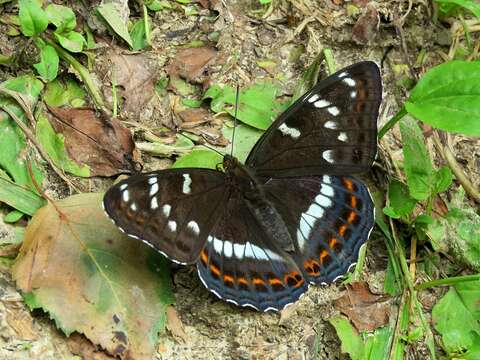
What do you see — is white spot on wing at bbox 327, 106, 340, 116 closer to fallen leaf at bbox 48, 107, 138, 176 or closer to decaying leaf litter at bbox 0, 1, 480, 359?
decaying leaf litter at bbox 0, 1, 480, 359

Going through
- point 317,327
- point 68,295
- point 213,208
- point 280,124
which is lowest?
point 317,327

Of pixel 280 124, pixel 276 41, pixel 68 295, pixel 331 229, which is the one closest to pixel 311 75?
pixel 276 41

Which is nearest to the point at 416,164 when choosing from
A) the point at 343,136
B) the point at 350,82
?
the point at 343,136

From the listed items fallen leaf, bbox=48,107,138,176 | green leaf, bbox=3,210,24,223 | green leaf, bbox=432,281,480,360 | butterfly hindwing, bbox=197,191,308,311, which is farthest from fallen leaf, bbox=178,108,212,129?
green leaf, bbox=432,281,480,360

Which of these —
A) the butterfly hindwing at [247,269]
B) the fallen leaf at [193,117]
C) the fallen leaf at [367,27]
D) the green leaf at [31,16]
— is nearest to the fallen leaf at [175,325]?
the butterfly hindwing at [247,269]

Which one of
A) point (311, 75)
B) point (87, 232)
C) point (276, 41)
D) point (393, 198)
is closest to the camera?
point (87, 232)

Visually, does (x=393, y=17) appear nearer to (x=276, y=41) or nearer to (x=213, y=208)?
(x=276, y=41)
